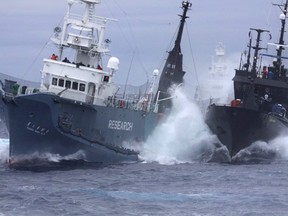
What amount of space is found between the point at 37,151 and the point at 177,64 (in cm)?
2187

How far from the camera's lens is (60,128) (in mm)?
59875

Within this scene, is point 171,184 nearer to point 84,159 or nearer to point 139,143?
point 84,159

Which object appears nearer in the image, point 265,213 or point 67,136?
point 265,213

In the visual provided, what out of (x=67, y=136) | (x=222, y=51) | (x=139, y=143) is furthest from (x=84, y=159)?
(x=222, y=51)

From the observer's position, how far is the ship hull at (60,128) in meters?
59.4

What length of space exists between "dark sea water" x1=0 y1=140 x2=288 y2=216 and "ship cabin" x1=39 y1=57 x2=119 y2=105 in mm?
5782

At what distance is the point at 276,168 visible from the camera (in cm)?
6512

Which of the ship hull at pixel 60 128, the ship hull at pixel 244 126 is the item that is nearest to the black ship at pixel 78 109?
the ship hull at pixel 60 128

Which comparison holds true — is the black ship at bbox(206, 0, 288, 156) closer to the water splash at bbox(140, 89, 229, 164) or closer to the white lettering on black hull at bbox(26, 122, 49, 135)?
the water splash at bbox(140, 89, 229, 164)

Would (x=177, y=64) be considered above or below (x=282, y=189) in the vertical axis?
above

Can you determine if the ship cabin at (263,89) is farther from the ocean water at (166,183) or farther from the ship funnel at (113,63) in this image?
the ship funnel at (113,63)

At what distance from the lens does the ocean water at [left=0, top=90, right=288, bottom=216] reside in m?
43.0

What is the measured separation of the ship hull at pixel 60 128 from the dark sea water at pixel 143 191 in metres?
1.89

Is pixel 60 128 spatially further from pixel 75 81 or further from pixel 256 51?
pixel 256 51
